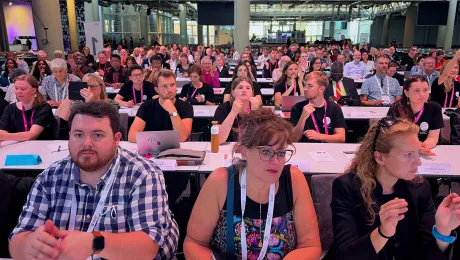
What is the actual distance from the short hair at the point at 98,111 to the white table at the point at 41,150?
0.94 metres

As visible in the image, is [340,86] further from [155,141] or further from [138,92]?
[155,141]

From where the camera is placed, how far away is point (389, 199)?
1662 millimetres

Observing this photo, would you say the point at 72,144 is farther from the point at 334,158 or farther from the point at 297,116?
the point at 297,116

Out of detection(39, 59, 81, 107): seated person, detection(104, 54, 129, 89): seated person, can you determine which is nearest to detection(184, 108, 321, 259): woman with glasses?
detection(39, 59, 81, 107): seated person

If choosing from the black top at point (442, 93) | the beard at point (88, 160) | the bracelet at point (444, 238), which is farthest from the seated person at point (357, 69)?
the beard at point (88, 160)

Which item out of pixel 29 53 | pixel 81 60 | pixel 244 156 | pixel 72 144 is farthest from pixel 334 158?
pixel 29 53

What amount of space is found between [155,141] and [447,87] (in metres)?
3.81

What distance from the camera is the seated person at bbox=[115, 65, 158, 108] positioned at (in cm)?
491

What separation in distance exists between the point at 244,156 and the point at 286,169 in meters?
0.22

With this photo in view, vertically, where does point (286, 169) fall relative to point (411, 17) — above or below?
below

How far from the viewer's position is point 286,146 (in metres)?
1.61

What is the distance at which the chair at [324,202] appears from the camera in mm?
1946

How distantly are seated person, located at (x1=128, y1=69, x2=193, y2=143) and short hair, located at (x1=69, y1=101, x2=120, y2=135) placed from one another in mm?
1524

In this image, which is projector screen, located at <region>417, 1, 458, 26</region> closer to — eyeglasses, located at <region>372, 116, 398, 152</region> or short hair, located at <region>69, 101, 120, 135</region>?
eyeglasses, located at <region>372, 116, 398, 152</region>
